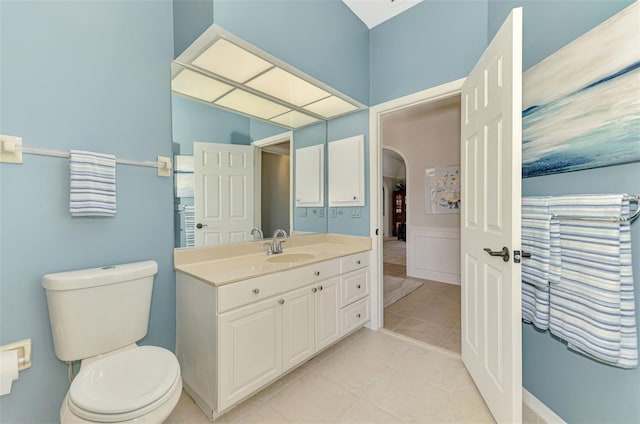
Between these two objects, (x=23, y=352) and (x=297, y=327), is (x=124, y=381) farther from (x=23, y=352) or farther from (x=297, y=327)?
(x=297, y=327)

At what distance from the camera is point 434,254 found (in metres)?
4.03

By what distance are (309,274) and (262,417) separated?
2.73ft

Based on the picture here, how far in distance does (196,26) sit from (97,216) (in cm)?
120

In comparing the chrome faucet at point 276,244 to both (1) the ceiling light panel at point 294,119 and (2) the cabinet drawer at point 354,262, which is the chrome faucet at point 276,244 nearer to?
(2) the cabinet drawer at point 354,262

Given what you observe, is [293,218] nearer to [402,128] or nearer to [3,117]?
[3,117]

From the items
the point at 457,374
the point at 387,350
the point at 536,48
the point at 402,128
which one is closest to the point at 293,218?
the point at 387,350

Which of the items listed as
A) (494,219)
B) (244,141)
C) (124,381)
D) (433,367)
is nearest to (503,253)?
(494,219)

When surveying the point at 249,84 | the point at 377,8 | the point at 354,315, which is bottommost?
the point at 354,315

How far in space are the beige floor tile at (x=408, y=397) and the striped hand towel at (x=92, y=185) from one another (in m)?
1.85

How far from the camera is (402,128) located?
14.4 feet

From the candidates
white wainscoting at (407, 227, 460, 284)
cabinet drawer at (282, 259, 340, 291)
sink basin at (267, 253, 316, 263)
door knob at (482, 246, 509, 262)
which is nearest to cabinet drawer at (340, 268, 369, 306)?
cabinet drawer at (282, 259, 340, 291)

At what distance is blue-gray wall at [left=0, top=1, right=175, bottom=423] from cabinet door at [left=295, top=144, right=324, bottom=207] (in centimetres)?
124

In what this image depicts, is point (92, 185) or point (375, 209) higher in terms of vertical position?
point (92, 185)

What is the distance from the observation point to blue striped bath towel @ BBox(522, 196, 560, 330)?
1.22 meters
